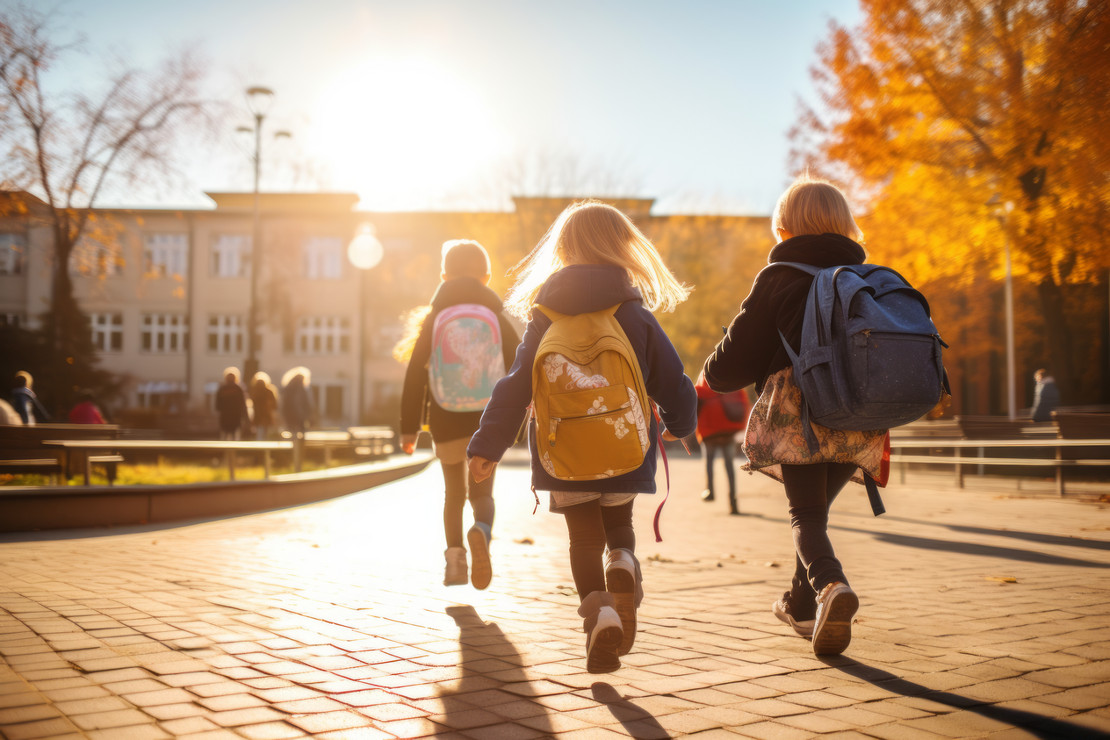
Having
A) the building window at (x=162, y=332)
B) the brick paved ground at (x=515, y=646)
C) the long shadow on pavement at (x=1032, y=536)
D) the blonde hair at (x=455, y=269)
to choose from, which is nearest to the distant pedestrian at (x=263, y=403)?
the brick paved ground at (x=515, y=646)

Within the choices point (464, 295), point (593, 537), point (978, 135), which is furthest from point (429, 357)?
point (978, 135)

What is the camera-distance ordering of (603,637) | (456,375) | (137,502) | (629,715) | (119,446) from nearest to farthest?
(629,715) < (603,637) < (456,375) < (137,502) < (119,446)

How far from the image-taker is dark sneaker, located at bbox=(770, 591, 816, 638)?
155 inches

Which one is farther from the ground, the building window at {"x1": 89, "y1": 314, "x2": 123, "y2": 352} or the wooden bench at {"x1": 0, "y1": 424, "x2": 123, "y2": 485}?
the building window at {"x1": 89, "y1": 314, "x2": 123, "y2": 352}

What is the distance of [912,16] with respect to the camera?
14406mm

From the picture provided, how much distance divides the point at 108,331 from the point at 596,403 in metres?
51.7

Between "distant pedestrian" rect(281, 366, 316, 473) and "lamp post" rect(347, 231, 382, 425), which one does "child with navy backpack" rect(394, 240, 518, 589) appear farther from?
"lamp post" rect(347, 231, 382, 425)

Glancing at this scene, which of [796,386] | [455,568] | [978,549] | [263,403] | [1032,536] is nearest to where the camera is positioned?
[796,386]

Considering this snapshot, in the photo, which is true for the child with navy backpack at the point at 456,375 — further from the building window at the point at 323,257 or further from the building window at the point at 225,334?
the building window at the point at 225,334

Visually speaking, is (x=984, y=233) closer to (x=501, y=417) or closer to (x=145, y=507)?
(x=145, y=507)

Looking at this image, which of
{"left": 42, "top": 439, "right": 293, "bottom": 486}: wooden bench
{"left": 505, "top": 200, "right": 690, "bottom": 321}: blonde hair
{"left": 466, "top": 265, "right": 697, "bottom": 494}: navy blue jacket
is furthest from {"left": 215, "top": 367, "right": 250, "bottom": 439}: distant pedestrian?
{"left": 466, "top": 265, "right": 697, "bottom": 494}: navy blue jacket

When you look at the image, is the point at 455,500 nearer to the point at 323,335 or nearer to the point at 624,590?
the point at 624,590

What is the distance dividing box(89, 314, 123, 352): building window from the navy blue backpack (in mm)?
51272

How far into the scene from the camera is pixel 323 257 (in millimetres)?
49656
